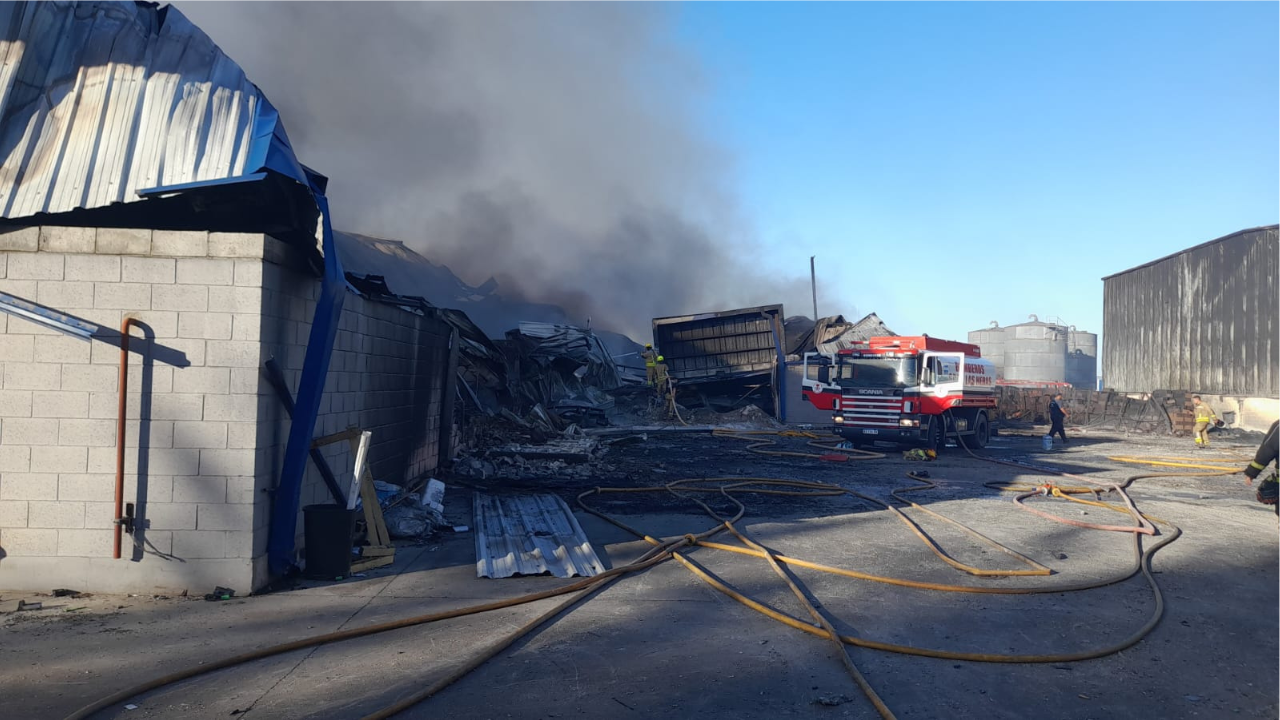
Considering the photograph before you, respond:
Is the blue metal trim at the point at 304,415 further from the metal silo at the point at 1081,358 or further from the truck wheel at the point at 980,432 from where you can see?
the metal silo at the point at 1081,358

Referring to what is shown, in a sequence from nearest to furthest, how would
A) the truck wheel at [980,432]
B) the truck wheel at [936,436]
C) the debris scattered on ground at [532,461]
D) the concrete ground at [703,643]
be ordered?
the concrete ground at [703,643], the debris scattered on ground at [532,461], the truck wheel at [936,436], the truck wheel at [980,432]

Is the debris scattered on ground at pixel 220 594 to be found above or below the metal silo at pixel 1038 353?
below

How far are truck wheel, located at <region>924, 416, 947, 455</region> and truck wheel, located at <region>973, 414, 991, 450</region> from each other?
1.55 m

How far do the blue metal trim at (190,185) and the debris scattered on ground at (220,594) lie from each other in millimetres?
2935

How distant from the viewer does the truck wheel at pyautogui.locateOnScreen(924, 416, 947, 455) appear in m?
17.4

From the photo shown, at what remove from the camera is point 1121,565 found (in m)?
7.52

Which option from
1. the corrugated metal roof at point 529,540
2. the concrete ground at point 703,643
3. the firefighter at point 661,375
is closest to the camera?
the concrete ground at point 703,643

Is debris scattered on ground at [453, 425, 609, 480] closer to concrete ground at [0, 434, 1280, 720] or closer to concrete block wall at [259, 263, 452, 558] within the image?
concrete block wall at [259, 263, 452, 558]

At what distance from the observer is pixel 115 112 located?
6.35 meters

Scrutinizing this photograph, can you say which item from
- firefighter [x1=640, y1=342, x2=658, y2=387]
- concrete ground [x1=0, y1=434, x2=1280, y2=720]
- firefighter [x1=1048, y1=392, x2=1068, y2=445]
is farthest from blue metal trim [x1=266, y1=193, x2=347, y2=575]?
firefighter [x1=1048, y1=392, x2=1068, y2=445]

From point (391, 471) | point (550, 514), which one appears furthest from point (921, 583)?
point (391, 471)

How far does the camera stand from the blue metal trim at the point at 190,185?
5.89 m

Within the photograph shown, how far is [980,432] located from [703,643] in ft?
53.7

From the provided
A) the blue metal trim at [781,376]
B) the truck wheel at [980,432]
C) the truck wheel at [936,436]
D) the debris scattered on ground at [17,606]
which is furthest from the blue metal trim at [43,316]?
the blue metal trim at [781,376]
